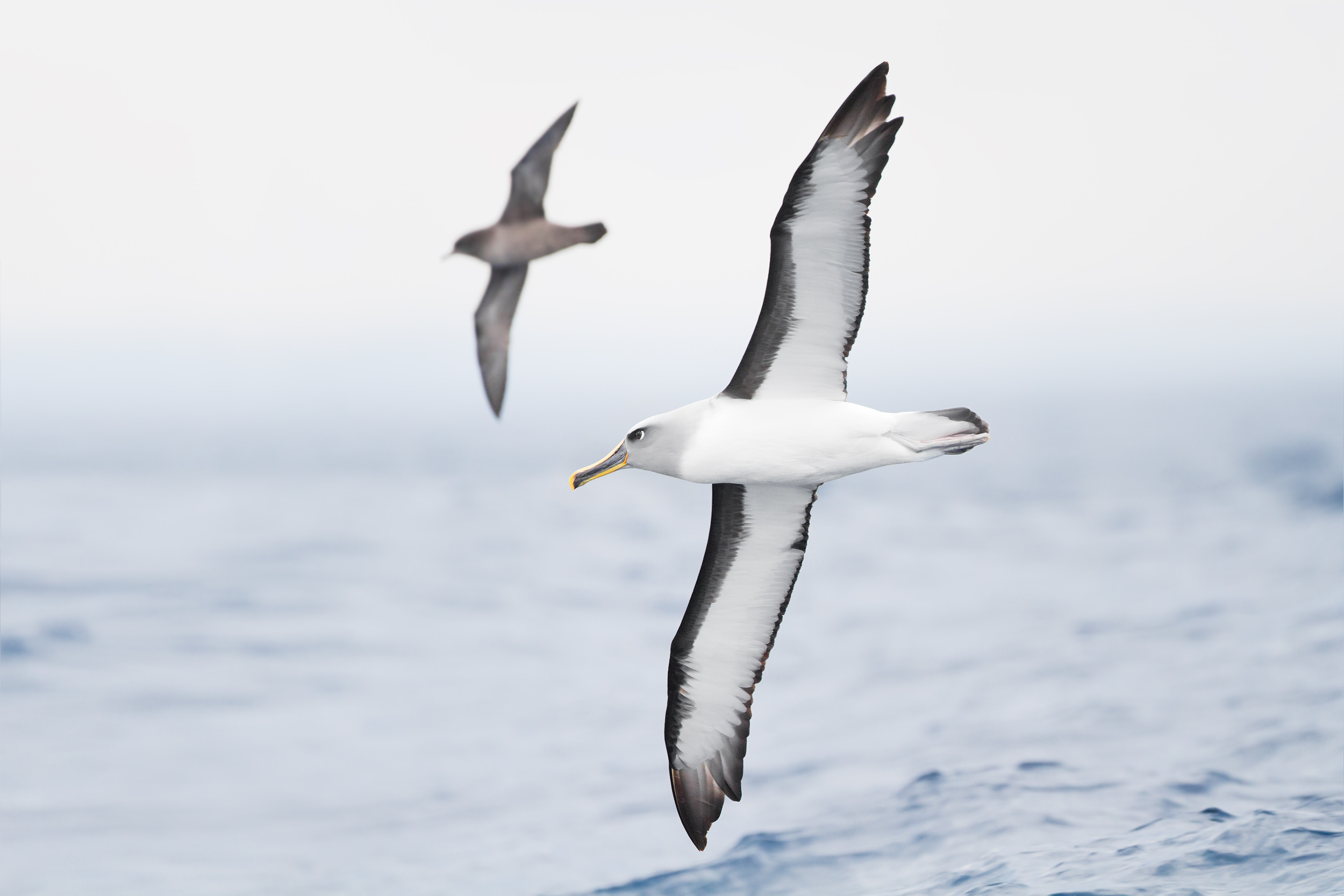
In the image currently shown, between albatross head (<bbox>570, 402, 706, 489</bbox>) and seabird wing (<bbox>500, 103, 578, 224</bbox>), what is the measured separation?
351 cm

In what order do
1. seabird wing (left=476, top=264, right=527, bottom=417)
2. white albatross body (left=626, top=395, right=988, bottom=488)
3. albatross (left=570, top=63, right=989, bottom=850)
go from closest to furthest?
albatross (left=570, top=63, right=989, bottom=850), white albatross body (left=626, top=395, right=988, bottom=488), seabird wing (left=476, top=264, right=527, bottom=417)

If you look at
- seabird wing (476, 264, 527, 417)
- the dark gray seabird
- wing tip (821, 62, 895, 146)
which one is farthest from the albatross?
seabird wing (476, 264, 527, 417)

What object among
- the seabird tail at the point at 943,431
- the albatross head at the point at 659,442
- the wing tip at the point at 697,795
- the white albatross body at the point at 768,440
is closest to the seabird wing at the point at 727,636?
the wing tip at the point at 697,795

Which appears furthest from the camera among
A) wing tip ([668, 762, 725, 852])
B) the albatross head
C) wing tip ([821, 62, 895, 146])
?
wing tip ([668, 762, 725, 852])

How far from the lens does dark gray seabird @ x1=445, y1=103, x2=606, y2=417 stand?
11383 millimetres

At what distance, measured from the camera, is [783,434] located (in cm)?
880

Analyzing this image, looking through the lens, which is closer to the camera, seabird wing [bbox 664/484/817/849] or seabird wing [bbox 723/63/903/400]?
seabird wing [bbox 723/63/903/400]

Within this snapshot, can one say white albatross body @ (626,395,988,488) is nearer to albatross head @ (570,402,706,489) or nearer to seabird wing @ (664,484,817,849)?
albatross head @ (570,402,706,489)

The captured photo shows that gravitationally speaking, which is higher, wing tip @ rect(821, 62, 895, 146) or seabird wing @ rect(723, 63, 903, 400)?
wing tip @ rect(821, 62, 895, 146)

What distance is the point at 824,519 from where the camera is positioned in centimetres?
6969

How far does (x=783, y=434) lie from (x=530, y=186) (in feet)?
13.3

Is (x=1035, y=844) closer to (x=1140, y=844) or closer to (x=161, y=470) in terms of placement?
(x=1140, y=844)

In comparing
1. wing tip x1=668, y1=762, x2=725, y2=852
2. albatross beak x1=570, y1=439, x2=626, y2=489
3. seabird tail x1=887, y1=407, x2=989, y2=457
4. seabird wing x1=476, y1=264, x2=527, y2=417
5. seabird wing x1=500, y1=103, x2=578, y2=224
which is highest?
seabird wing x1=500, y1=103, x2=578, y2=224

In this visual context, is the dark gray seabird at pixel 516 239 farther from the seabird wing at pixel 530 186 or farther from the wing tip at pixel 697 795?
the wing tip at pixel 697 795
